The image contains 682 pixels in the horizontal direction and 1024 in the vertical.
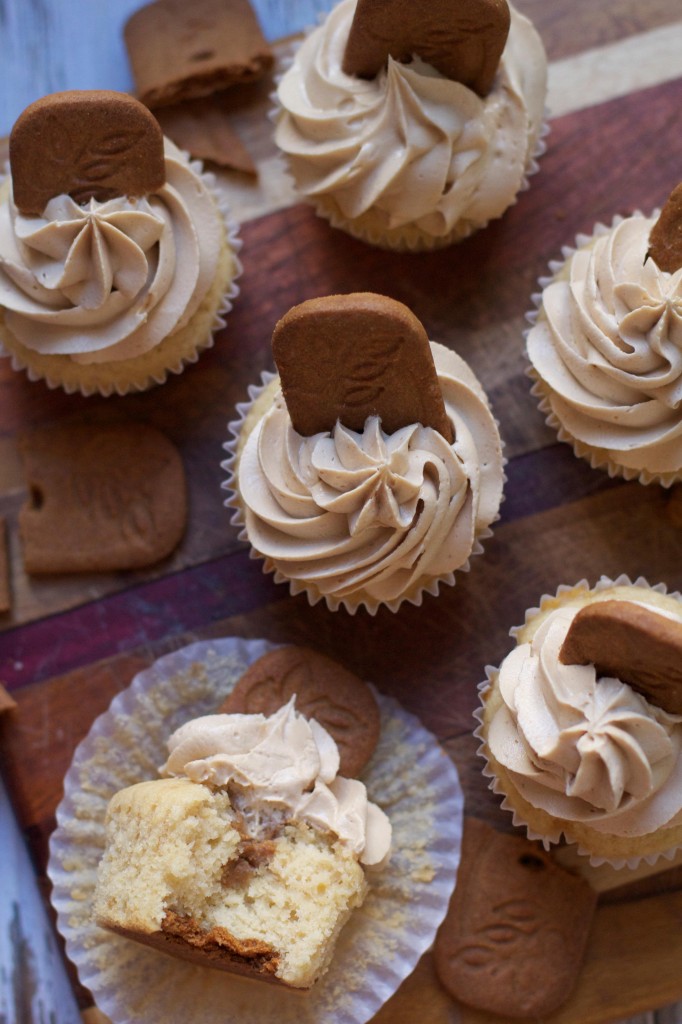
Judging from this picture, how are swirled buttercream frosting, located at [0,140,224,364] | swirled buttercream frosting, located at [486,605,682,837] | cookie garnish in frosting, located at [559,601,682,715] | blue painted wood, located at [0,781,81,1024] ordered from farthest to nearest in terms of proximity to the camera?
blue painted wood, located at [0,781,81,1024] → swirled buttercream frosting, located at [0,140,224,364] → swirled buttercream frosting, located at [486,605,682,837] → cookie garnish in frosting, located at [559,601,682,715]

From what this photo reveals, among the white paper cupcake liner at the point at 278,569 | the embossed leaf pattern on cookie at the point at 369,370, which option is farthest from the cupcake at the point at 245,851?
the embossed leaf pattern on cookie at the point at 369,370

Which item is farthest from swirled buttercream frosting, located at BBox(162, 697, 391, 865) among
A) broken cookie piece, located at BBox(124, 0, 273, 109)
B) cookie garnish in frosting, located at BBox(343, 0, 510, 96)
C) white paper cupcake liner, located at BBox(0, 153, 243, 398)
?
broken cookie piece, located at BBox(124, 0, 273, 109)

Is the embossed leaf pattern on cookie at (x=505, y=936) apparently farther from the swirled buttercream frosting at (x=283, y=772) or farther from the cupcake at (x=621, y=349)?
the cupcake at (x=621, y=349)

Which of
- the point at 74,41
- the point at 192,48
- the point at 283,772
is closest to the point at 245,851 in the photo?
the point at 283,772

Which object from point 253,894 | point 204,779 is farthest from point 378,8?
point 253,894

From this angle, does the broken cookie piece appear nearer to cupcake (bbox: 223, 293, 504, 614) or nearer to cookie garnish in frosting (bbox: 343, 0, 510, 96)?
cookie garnish in frosting (bbox: 343, 0, 510, 96)
